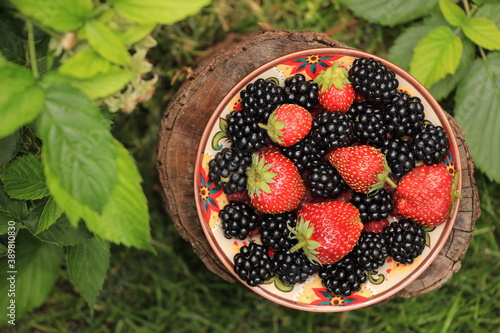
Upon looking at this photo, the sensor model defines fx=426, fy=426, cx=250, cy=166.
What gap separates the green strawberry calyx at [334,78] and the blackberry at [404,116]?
0.69 feet

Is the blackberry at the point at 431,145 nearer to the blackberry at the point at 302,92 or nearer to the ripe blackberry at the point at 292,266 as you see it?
the blackberry at the point at 302,92

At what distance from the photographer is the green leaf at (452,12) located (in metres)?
2.01

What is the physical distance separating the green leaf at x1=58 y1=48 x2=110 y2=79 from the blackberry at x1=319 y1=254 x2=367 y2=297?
118 centimetres

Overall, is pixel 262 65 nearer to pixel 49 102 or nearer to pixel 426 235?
pixel 49 102

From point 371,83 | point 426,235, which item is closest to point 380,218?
point 426,235

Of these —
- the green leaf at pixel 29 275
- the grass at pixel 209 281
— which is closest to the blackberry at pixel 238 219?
the grass at pixel 209 281

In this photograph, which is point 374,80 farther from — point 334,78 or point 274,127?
point 274,127

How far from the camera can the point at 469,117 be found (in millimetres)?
2221

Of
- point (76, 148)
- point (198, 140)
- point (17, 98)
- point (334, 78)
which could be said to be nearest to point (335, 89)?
point (334, 78)

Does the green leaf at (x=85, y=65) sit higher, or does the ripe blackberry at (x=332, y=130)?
the green leaf at (x=85, y=65)

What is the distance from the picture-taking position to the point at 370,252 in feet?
5.75

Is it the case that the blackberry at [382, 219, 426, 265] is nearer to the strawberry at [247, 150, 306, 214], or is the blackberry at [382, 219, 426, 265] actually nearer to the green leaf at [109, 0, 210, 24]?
the strawberry at [247, 150, 306, 214]

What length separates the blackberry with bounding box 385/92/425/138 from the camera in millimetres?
1735

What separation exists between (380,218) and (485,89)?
99cm
